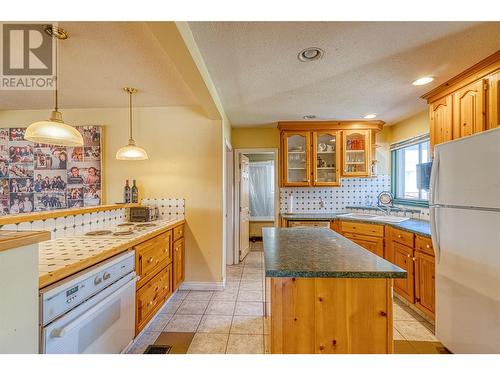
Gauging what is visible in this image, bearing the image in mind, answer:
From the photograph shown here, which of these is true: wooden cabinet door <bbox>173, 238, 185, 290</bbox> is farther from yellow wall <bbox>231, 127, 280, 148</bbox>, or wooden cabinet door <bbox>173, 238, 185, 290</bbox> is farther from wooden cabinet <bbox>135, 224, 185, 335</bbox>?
yellow wall <bbox>231, 127, 280, 148</bbox>

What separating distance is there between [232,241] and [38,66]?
10.3 ft

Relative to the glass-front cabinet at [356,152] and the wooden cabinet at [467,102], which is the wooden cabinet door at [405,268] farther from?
the glass-front cabinet at [356,152]

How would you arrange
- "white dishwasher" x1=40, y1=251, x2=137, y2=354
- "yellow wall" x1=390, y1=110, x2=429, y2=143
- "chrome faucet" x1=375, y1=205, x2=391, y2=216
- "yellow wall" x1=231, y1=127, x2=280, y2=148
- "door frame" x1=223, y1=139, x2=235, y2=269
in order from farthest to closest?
"yellow wall" x1=231, y1=127, x2=280, y2=148 < "door frame" x1=223, y1=139, x2=235, y2=269 < "chrome faucet" x1=375, y1=205, x2=391, y2=216 < "yellow wall" x1=390, y1=110, x2=429, y2=143 < "white dishwasher" x1=40, y1=251, x2=137, y2=354

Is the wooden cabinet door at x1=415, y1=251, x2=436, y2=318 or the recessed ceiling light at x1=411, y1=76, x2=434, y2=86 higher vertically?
the recessed ceiling light at x1=411, y1=76, x2=434, y2=86

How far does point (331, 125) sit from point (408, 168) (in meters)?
1.33

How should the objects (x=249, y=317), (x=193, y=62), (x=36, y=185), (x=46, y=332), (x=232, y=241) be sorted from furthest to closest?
1. (x=232, y=241)
2. (x=36, y=185)
3. (x=249, y=317)
4. (x=193, y=62)
5. (x=46, y=332)

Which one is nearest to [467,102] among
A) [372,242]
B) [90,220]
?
[372,242]

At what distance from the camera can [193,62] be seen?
1.55 m

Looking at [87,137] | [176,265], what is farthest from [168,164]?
[176,265]

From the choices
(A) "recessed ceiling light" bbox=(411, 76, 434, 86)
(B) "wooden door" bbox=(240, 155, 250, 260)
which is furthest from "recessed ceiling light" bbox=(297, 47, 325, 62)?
(B) "wooden door" bbox=(240, 155, 250, 260)

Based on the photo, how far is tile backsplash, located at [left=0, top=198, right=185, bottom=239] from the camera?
1626 mm

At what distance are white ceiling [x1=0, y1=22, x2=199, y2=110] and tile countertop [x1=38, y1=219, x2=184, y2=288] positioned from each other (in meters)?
1.31

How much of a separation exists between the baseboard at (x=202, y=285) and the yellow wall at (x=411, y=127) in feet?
11.0
